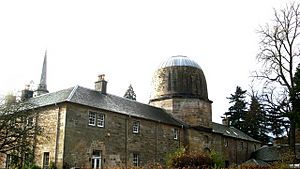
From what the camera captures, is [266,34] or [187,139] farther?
[187,139]

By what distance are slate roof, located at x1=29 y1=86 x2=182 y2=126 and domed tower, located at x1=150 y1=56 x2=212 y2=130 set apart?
81.6 inches

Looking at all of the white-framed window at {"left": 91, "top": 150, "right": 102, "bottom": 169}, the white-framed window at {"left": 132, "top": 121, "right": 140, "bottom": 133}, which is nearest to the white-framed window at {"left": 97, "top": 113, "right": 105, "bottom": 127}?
the white-framed window at {"left": 91, "top": 150, "right": 102, "bottom": 169}

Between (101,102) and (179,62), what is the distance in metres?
14.0

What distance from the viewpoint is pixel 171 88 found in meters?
41.3

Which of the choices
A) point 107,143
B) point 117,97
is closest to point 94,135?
point 107,143

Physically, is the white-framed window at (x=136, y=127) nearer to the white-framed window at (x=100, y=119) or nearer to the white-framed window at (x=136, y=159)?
the white-framed window at (x=136, y=159)

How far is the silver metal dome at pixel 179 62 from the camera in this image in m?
42.4

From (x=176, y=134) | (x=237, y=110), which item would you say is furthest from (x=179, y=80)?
(x=237, y=110)

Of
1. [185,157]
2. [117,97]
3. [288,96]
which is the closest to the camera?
[185,157]

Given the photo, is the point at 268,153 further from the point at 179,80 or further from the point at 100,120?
the point at 100,120

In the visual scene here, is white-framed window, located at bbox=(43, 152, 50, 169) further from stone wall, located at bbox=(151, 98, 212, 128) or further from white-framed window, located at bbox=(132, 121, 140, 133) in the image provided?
stone wall, located at bbox=(151, 98, 212, 128)

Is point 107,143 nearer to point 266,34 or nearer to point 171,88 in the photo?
point 171,88

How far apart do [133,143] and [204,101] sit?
12066 millimetres

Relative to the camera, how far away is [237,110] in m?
68.4
